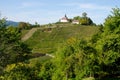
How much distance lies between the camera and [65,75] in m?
55.1

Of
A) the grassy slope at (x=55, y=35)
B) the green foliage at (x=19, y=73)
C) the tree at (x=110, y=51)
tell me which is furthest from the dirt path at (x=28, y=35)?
the green foliage at (x=19, y=73)

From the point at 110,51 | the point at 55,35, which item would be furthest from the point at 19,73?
the point at 55,35

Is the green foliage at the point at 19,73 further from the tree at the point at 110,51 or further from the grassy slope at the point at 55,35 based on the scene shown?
the grassy slope at the point at 55,35

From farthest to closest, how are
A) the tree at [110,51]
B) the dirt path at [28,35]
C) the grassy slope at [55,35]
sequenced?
the dirt path at [28,35] → the grassy slope at [55,35] → the tree at [110,51]

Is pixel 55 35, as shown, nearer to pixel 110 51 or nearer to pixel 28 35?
pixel 28 35

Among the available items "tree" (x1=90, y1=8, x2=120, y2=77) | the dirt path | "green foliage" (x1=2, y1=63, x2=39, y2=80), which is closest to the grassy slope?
the dirt path

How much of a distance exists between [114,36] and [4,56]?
30802 millimetres

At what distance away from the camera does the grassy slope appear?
135 metres

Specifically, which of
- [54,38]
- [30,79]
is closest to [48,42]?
[54,38]

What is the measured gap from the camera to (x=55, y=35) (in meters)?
149

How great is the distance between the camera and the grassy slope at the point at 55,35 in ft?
442

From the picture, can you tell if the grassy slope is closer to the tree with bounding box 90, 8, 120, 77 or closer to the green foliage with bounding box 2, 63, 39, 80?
the tree with bounding box 90, 8, 120, 77

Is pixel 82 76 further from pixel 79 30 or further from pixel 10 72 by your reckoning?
pixel 79 30

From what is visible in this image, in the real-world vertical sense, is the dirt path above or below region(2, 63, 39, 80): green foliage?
below
